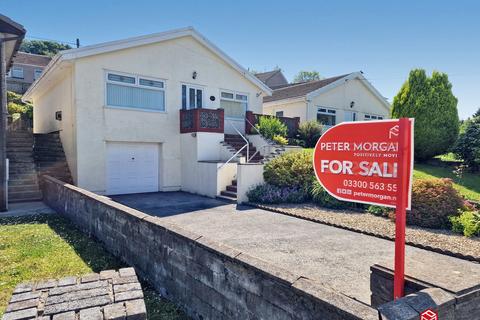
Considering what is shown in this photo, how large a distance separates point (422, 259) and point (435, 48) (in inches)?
575

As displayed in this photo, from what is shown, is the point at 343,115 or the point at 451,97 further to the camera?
the point at 343,115

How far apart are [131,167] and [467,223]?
11504 mm

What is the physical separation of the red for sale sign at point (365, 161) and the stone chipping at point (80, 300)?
208cm

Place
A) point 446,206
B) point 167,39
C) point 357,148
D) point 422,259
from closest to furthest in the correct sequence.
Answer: point 357,148, point 422,259, point 446,206, point 167,39

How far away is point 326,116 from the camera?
21766 millimetres

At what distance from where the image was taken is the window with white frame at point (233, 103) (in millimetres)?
15953

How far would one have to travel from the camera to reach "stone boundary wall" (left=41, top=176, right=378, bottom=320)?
2.43 meters

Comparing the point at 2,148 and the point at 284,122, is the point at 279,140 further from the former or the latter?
the point at 2,148

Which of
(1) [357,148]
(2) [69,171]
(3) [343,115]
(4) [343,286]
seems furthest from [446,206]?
(3) [343,115]

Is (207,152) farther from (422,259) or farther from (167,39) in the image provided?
(422,259)

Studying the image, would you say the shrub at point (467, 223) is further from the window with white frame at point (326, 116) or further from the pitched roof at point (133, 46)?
the window with white frame at point (326, 116)

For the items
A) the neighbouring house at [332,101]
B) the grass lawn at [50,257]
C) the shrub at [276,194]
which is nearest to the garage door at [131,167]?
the grass lawn at [50,257]

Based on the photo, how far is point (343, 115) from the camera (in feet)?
74.1

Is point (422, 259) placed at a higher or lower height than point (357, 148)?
lower
